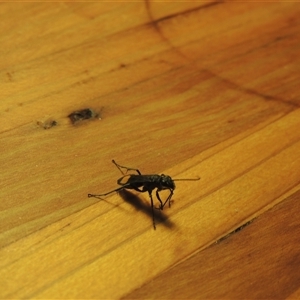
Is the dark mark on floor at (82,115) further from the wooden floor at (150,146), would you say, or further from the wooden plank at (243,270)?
the wooden plank at (243,270)

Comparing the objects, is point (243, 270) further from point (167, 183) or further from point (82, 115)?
point (82, 115)

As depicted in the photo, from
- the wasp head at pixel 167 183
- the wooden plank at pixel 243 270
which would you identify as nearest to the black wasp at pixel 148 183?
the wasp head at pixel 167 183

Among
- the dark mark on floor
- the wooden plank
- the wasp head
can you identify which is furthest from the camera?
the dark mark on floor

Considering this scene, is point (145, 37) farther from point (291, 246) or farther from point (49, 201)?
point (291, 246)

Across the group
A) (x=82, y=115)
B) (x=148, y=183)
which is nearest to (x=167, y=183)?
(x=148, y=183)

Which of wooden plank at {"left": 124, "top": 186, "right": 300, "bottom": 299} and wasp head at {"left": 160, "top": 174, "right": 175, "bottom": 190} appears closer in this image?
wooden plank at {"left": 124, "top": 186, "right": 300, "bottom": 299}

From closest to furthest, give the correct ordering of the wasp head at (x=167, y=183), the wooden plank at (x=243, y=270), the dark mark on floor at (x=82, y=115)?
1. the wooden plank at (x=243, y=270)
2. the wasp head at (x=167, y=183)
3. the dark mark on floor at (x=82, y=115)

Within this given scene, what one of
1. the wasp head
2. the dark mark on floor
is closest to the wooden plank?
the wasp head

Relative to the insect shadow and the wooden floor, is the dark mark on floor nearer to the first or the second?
the wooden floor

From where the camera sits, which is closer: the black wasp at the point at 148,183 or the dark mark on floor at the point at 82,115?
the black wasp at the point at 148,183
